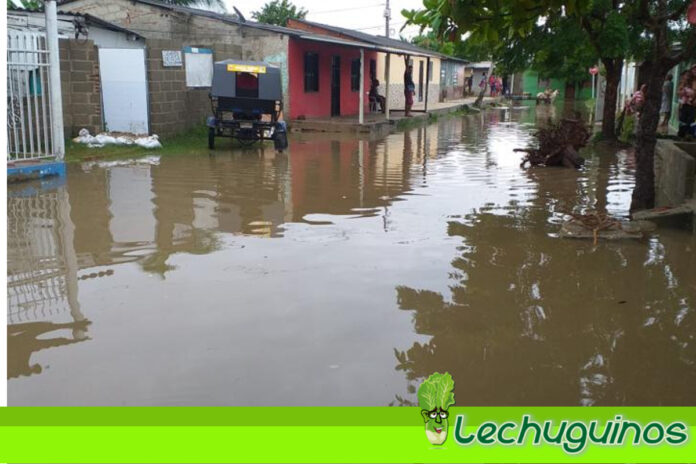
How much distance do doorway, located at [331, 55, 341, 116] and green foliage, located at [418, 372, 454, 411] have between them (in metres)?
21.4

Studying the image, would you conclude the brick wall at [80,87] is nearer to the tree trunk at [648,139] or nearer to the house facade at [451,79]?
the tree trunk at [648,139]

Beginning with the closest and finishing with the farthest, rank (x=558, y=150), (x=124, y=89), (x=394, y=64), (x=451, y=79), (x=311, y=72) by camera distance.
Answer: (x=558, y=150)
(x=124, y=89)
(x=311, y=72)
(x=394, y=64)
(x=451, y=79)

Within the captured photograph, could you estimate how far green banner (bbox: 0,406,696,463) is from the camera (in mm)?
2984

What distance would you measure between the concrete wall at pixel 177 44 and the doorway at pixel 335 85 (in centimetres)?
409

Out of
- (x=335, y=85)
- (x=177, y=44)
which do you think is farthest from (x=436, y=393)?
(x=335, y=85)

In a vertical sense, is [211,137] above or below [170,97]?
below

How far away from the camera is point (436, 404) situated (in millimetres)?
3328

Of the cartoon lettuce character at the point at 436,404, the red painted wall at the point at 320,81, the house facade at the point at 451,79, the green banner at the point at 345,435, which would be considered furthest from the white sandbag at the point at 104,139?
the house facade at the point at 451,79

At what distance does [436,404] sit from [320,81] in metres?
20.6

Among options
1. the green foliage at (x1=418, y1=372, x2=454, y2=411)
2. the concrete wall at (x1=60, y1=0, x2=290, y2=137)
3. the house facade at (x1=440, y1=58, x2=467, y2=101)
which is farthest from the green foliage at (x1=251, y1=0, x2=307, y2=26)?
the green foliage at (x1=418, y1=372, x2=454, y2=411)

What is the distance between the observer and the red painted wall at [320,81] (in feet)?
68.6

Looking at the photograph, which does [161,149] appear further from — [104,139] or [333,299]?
[333,299]

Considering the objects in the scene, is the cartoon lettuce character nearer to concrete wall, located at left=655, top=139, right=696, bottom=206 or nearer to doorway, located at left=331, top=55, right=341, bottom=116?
concrete wall, located at left=655, top=139, right=696, bottom=206

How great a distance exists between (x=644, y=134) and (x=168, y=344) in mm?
6250
